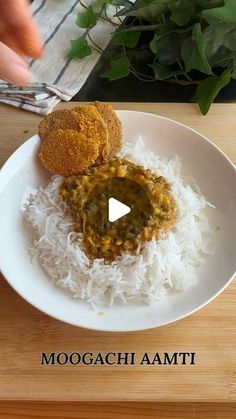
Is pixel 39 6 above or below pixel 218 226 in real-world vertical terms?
above

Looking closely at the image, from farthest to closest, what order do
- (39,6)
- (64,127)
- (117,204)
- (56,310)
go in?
(39,6) < (64,127) < (117,204) < (56,310)

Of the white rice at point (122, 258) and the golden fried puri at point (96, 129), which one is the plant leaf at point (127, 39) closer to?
the golden fried puri at point (96, 129)

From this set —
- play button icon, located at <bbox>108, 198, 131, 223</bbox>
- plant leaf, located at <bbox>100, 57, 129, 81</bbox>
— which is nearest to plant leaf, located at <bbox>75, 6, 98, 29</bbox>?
plant leaf, located at <bbox>100, 57, 129, 81</bbox>

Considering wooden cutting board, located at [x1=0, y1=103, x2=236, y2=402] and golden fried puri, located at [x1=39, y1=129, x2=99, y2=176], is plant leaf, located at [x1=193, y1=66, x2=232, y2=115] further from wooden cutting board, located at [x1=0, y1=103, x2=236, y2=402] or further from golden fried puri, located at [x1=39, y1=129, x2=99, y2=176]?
wooden cutting board, located at [x1=0, y1=103, x2=236, y2=402]

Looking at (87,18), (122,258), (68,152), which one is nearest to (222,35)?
(87,18)

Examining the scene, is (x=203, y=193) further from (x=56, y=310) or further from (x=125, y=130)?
(x=56, y=310)

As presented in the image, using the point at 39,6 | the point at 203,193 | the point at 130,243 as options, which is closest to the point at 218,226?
the point at 203,193

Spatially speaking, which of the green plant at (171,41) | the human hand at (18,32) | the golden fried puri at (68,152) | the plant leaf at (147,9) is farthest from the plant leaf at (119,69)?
the human hand at (18,32)
